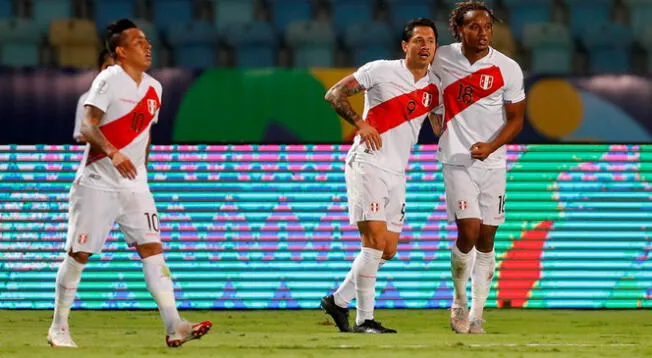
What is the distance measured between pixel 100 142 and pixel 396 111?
2013mm

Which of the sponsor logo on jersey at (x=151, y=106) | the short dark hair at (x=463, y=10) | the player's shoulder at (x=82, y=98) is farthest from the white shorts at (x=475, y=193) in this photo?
the player's shoulder at (x=82, y=98)

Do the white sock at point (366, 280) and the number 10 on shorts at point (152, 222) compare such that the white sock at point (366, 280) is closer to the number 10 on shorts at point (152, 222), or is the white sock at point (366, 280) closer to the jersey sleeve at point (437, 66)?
the jersey sleeve at point (437, 66)

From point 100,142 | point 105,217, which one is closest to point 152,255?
point 105,217

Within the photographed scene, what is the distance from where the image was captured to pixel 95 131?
7.73m

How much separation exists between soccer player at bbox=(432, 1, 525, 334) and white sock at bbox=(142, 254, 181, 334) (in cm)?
202

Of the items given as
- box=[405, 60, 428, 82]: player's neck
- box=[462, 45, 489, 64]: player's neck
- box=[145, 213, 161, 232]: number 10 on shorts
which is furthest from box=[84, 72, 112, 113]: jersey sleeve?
box=[462, 45, 489, 64]: player's neck

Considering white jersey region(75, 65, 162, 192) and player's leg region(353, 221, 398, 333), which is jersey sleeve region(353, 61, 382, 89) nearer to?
player's leg region(353, 221, 398, 333)

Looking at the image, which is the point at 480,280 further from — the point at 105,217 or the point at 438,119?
the point at 105,217

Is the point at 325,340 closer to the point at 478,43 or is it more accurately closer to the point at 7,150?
the point at 478,43

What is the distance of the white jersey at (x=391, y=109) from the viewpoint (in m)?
8.98

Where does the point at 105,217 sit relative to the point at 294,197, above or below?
above

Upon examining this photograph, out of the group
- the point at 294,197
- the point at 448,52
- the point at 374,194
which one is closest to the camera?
the point at 374,194

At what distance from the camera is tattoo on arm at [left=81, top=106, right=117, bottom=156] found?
7.71m

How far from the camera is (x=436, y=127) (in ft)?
30.3
